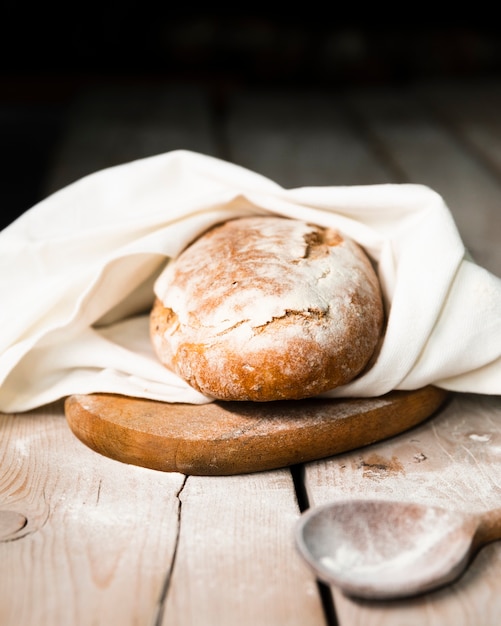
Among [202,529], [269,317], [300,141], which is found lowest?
[300,141]

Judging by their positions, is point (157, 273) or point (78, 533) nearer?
point (78, 533)

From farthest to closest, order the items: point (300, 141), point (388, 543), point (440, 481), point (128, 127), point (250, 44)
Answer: point (250, 44), point (128, 127), point (300, 141), point (440, 481), point (388, 543)

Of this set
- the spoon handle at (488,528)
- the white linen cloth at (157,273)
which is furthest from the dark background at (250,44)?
the spoon handle at (488,528)

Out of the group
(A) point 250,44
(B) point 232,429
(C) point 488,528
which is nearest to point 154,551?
(B) point 232,429

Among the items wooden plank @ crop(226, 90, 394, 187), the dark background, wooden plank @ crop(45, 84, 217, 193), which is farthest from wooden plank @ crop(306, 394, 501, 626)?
the dark background

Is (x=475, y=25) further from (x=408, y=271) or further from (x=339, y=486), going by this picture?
(x=339, y=486)

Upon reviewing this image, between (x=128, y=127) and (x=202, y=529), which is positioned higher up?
(x=202, y=529)

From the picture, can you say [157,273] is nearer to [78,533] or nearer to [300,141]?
[78,533]
